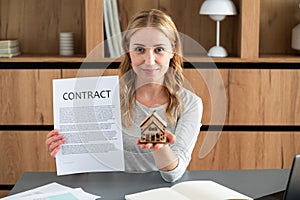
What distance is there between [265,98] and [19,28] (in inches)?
59.6

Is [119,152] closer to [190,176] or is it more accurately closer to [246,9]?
[190,176]

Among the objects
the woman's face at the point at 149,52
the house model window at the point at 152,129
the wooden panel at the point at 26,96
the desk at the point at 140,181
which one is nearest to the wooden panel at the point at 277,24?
the wooden panel at the point at 26,96

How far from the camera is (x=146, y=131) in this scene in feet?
5.44

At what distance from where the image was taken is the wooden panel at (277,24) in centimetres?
340

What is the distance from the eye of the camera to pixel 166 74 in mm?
1825

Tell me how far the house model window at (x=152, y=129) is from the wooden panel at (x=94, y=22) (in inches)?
59.7

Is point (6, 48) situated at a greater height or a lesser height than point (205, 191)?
greater

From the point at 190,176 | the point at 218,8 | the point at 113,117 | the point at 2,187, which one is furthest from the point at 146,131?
the point at 2,187

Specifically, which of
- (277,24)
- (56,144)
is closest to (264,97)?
(277,24)

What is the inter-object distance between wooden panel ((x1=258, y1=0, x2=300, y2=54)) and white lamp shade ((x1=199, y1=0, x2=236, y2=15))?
0.37 m

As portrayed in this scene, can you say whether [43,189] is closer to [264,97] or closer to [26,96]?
[26,96]

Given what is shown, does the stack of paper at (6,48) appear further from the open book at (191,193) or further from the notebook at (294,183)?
the notebook at (294,183)

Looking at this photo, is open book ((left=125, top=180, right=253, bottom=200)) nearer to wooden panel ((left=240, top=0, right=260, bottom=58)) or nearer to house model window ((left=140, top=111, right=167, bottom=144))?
house model window ((left=140, top=111, right=167, bottom=144))

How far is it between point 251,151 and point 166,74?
150cm
